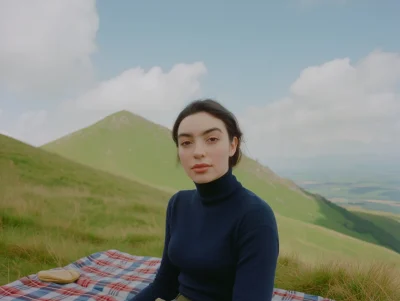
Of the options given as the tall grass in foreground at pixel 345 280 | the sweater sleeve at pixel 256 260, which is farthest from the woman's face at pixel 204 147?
the tall grass in foreground at pixel 345 280

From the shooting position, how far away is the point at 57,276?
3953 millimetres

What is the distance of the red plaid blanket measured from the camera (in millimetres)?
3634

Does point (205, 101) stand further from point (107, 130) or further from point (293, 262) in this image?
point (107, 130)

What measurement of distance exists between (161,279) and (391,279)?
2600mm

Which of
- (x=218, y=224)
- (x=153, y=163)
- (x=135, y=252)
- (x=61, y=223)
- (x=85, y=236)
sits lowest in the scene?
(x=135, y=252)

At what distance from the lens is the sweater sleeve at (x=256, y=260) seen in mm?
1833

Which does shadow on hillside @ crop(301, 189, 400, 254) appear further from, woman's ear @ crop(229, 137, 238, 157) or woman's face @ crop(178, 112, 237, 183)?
woman's face @ crop(178, 112, 237, 183)

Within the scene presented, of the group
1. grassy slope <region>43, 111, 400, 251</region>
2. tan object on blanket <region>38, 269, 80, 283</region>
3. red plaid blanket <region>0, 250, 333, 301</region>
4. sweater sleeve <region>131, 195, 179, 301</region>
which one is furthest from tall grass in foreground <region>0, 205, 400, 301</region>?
grassy slope <region>43, 111, 400, 251</region>

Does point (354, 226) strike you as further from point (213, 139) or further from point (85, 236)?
point (213, 139)

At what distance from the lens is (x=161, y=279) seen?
253 centimetres

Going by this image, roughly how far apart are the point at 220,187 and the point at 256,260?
1.57 feet

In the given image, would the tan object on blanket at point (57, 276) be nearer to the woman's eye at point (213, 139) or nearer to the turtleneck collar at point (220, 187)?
the turtleneck collar at point (220, 187)

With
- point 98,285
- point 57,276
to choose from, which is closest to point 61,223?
point 57,276

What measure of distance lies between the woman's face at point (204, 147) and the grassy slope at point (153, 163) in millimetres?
31482
